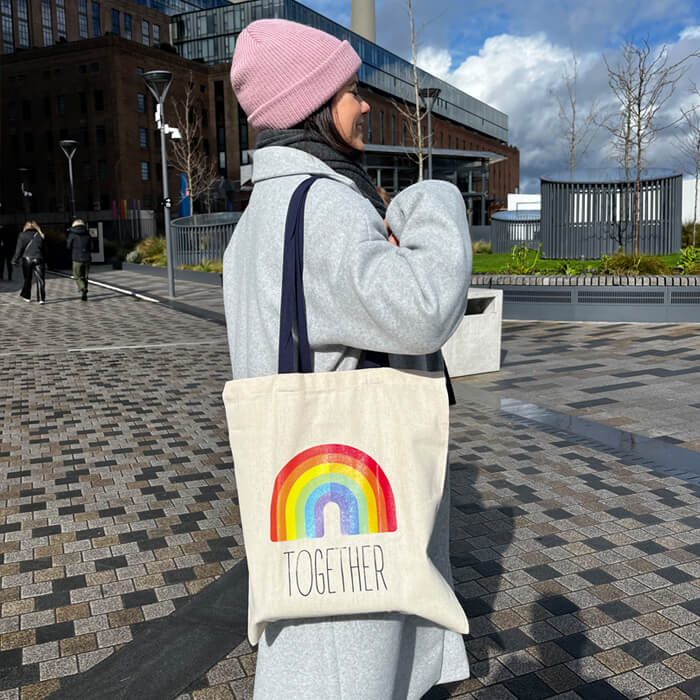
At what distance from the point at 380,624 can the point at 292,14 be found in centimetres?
6048

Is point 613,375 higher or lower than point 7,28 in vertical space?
lower

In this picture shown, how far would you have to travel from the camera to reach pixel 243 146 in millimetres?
61531

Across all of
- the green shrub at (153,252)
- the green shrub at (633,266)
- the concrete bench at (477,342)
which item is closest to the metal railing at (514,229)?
the green shrub at (633,266)

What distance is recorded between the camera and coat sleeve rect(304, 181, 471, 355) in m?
1.37

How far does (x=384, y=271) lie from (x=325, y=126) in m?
0.42

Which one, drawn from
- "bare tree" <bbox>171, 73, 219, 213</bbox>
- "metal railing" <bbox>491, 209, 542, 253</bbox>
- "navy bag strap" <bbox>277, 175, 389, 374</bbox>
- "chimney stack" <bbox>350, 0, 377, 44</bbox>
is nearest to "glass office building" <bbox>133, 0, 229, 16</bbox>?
"chimney stack" <bbox>350, 0, 377, 44</bbox>

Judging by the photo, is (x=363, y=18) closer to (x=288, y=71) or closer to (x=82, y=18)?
(x=82, y=18)

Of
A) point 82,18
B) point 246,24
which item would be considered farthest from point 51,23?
point 246,24

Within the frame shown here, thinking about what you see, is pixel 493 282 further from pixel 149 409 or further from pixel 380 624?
pixel 380 624

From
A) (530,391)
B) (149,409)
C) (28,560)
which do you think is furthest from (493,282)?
(28,560)

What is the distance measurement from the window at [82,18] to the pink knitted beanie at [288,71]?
247ft

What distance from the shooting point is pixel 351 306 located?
141 centimetres

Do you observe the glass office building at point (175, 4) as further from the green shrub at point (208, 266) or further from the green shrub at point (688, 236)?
the green shrub at point (688, 236)

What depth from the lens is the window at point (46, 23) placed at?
2625 inches
